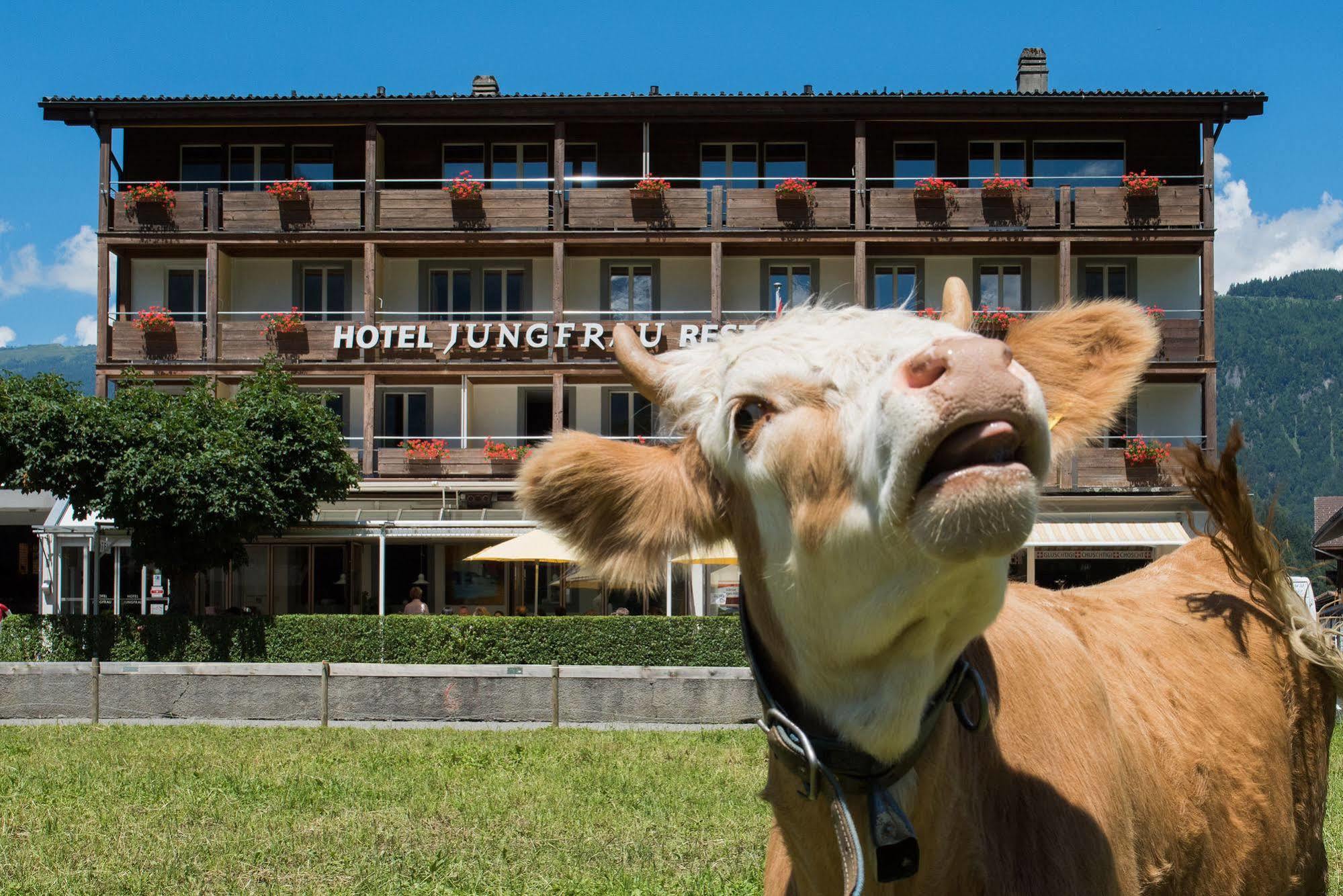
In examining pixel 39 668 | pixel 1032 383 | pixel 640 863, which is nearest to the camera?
pixel 1032 383

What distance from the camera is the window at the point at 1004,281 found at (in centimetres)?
3150

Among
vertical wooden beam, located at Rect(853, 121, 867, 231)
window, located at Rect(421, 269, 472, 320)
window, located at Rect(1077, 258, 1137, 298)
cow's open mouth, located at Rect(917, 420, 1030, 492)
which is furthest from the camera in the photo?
window, located at Rect(421, 269, 472, 320)

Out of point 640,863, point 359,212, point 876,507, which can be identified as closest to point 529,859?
point 640,863

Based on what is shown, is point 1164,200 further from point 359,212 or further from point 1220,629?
point 1220,629

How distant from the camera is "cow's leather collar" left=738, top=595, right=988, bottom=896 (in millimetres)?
2049

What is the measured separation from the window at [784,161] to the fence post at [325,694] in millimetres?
21210

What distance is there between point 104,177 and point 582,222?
1229 centimetres

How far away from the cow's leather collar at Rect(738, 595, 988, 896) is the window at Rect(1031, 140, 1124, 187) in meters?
32.2

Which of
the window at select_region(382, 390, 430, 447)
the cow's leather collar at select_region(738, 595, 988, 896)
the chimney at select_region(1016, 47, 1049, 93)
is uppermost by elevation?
the chimney at select_region(1016, 47, 1049, 93)

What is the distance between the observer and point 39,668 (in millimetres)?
14844

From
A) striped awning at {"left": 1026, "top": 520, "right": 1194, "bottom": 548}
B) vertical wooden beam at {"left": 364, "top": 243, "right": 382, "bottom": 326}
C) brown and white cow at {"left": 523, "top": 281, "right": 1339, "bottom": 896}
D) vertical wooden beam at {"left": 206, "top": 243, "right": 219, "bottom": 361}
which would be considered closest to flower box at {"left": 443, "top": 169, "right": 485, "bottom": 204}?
vertical wooden beam at {"left": 364, "top": 243, "right": 382, "bottom": 326}

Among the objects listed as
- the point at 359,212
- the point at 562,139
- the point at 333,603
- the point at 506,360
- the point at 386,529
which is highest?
the point at 562,139

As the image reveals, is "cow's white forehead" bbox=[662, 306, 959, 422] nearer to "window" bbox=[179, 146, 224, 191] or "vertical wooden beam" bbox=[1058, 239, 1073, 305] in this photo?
"vertical wooden beam" bbox=[1058, 239, 1073, 305]

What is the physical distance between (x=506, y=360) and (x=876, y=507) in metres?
28.6
